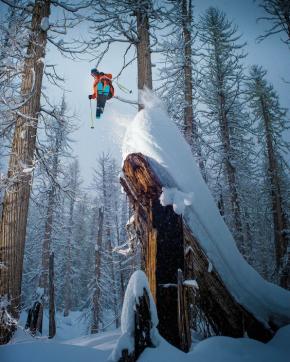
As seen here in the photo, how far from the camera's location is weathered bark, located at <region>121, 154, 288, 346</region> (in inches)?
141

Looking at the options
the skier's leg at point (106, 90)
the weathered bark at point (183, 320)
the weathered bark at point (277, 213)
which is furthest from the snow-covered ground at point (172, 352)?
the weathered bark at point (277, 213)

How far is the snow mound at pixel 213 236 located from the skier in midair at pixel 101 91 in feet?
11.7

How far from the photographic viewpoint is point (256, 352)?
3033mm

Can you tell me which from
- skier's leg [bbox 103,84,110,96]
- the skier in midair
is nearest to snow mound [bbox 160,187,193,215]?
the skier in midair

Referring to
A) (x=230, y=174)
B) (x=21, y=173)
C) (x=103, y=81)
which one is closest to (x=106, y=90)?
(x=103, y=81)

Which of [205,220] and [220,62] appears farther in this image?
[220,62]

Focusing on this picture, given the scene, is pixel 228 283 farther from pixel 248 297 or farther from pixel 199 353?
pixel 199 353

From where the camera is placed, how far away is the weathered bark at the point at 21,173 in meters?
5.59

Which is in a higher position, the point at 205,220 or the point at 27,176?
the point at 27,176

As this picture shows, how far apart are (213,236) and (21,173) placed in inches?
174

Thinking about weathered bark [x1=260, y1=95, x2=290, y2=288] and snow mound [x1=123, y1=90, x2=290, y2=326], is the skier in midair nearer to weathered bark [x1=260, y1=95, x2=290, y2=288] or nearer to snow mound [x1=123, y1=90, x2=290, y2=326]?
snow mound [x1=123, y1=90, x2=290, y2=326]

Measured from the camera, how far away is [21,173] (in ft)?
19.4

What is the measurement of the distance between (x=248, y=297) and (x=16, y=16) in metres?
8.01

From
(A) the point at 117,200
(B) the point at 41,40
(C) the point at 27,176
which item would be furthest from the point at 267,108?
(C) the point at 27,176
